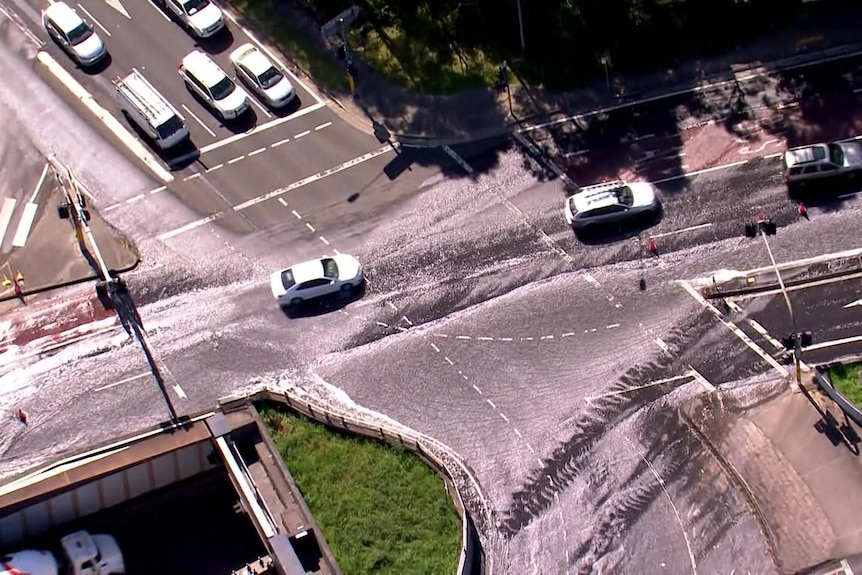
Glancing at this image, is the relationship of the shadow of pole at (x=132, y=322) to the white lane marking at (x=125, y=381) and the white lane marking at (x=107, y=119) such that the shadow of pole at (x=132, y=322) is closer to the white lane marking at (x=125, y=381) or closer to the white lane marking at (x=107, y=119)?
the white lane marking at (x=125, y=381)

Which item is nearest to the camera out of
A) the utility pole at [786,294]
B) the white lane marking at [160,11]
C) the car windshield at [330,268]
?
the utility pole at [786,294]

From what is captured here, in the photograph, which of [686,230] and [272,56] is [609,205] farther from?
[272,56]

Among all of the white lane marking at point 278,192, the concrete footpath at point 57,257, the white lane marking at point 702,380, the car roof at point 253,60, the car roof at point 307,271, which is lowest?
the white lane marking at point 702,380

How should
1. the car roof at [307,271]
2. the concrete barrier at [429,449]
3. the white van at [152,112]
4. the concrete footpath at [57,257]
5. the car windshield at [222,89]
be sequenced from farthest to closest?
1. the car windshield at [222,89]
2. the white van at [152,112]
3. the concrete footpath at [57,257]
4. the car roof at [307,271]
5. the concrete barrier at [429,449]

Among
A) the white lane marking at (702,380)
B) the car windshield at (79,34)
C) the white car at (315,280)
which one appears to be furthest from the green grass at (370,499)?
the car windshield at (79,34)

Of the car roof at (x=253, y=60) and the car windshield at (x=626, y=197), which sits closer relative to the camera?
the car windshield at (x=626, y=197)

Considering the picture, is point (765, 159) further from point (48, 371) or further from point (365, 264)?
point (48, 371)

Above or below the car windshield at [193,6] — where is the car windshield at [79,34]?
above

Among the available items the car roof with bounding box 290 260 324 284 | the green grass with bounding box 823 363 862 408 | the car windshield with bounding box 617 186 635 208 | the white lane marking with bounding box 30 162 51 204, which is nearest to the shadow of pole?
the white lane marking with bounding box 30 162 51 204
